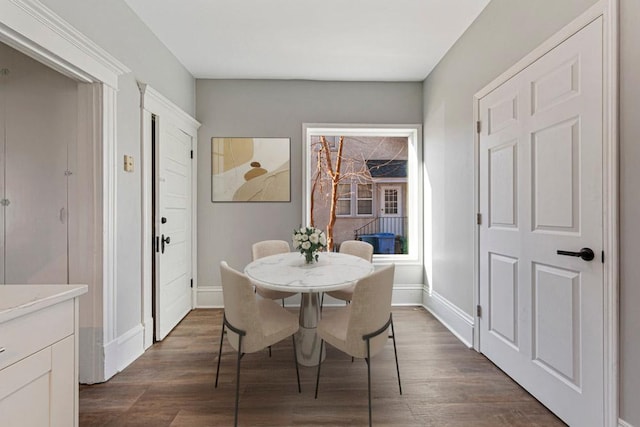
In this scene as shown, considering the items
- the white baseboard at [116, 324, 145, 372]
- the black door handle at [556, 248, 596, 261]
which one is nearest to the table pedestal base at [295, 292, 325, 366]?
the white baseboard at [116, 324, 145, 372]

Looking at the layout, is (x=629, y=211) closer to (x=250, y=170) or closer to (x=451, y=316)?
(x=451, y=316)

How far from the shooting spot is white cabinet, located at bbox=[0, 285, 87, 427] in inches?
37.5

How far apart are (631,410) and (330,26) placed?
10.1 ft

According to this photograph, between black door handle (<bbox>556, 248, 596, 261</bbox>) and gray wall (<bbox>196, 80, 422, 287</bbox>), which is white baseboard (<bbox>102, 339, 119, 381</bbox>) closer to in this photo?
gray wall (<bbox>196, 80, 422, 287</bbox>)

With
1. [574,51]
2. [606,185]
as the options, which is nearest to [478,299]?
[606,185]

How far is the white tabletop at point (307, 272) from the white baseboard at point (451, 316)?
1.13 m

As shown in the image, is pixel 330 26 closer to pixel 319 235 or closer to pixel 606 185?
pixel 319 235

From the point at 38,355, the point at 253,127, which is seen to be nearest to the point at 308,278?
the point at 38,355

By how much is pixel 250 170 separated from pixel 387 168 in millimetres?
1834

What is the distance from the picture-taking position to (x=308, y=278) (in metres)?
1.88

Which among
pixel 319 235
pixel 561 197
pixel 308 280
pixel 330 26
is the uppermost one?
pixel 330 26

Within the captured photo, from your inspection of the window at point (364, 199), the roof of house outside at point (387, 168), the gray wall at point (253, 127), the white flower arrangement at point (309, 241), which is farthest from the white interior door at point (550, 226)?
the window at point (364, 199)

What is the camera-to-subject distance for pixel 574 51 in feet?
5.17

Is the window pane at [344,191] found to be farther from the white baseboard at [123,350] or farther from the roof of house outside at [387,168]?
the white baseboard at [123,350]
